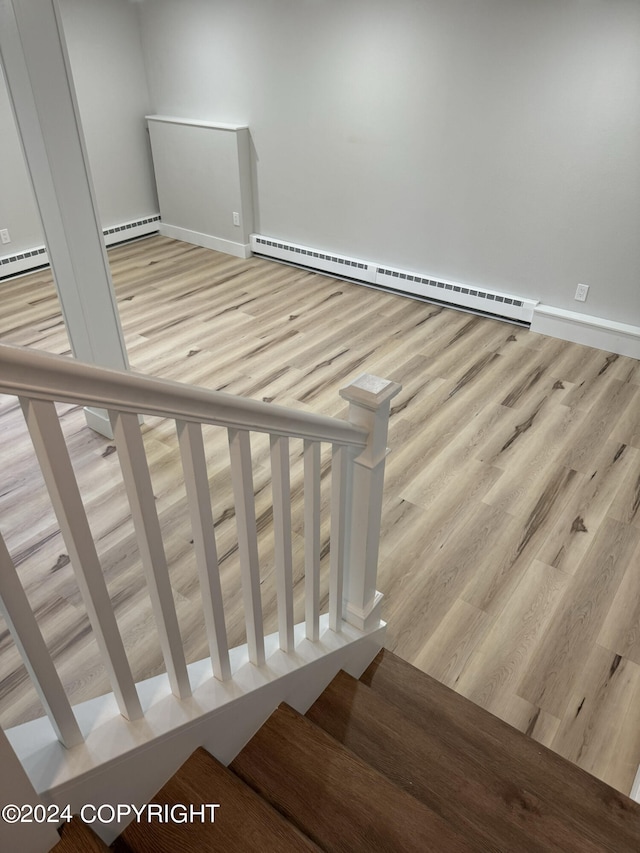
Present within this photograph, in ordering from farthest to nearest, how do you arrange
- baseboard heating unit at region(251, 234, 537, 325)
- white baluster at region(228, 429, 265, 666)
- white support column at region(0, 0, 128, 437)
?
1. baseboard heating unit at region(251, 234, 537, 325)
2. white support column at region(0, 0, 128, 437)
3. white baluster at region(228, 429, 265, 666)

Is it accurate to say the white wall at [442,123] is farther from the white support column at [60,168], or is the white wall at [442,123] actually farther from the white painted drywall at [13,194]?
the white support column at [60,168]

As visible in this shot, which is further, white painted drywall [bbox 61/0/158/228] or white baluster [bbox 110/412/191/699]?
white painted drywall [bbox 61/0/158/228]

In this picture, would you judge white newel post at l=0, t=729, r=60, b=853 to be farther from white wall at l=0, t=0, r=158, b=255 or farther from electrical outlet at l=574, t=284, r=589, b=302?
white wall at l=0, t=0, r=158, b=255

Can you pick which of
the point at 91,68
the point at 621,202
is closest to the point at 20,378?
the point at 621,202

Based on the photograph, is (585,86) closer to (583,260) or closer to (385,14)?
(583,260)

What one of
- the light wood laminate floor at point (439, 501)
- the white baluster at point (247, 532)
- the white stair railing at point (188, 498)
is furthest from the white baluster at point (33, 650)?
the light wood laminate floor at point (439, 501)

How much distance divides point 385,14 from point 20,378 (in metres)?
4.06

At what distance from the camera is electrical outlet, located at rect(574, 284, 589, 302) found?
3.81 meters

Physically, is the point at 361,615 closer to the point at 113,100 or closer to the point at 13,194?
the point at 13,194

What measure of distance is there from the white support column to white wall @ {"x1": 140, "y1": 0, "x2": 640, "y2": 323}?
2.38 meters

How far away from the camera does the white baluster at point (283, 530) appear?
1188mm

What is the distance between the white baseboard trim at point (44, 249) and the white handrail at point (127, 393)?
3.82 meters

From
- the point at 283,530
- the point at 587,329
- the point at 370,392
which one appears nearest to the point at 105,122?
the point at 587,329

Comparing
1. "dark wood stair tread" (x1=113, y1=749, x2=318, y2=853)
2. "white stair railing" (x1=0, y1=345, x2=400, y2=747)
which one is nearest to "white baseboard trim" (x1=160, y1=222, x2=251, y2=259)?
"white stair railing" (x1=0, y1=345, x2=400, y2=747)
